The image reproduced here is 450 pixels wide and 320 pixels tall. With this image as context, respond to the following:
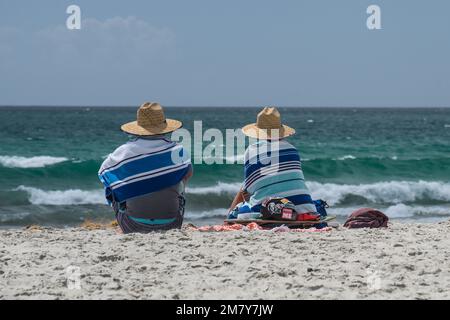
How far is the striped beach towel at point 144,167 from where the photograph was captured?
584 cm

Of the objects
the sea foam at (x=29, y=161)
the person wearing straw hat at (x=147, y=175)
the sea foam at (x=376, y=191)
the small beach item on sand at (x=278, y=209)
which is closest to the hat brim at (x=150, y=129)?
the person wearing straw hat at (x=147, y=175)

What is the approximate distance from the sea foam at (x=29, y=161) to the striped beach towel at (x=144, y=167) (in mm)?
12861

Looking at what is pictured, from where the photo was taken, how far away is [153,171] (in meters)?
5.84

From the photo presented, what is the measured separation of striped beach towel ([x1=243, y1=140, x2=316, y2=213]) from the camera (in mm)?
6426

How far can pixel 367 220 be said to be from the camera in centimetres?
671

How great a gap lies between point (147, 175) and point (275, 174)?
1.15 meters

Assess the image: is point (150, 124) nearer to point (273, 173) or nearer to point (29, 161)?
point (273, 173)

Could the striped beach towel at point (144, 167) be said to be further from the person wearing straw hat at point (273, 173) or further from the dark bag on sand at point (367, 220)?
the dark bag on sand at point (367, 220)

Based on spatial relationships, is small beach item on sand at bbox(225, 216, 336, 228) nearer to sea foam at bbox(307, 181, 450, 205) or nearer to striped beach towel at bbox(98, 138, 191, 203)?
striped beach towel at bbox(98, 138, 191, 203)

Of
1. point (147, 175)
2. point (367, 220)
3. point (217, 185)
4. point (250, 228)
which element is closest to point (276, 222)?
point (250, 228)
